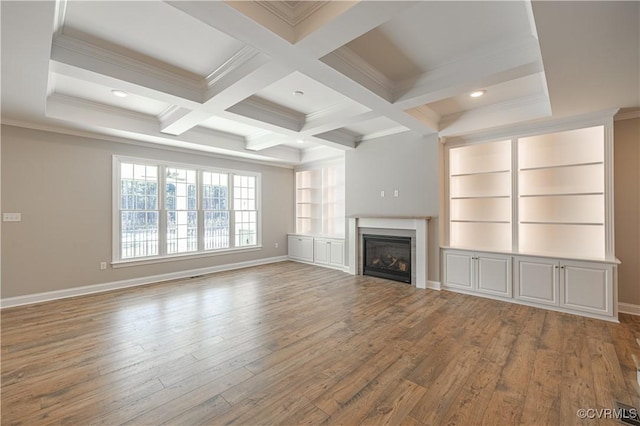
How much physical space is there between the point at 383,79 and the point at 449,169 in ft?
8.14

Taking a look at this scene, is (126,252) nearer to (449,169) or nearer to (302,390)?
(302,390)

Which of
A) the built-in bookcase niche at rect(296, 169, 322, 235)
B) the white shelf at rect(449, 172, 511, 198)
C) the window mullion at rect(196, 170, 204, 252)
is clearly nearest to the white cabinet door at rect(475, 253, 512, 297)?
the white shelf at rect(449, 172, 511, 198)

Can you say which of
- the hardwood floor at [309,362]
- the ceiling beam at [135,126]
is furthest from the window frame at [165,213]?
the hardwood floor at [309,362]

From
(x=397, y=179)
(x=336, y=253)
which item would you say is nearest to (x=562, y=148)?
(x=397, y=179)

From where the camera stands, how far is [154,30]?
2.40 metres

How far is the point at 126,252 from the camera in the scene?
5.04 metres

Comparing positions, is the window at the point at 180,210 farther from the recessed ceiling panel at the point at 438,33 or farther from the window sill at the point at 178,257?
the recessed ceiling panel at the point at 438,33

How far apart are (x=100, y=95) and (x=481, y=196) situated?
599 centimetres

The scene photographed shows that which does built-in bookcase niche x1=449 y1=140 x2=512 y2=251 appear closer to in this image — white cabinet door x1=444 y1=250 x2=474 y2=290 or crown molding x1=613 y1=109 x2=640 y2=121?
white cabinet door x1=444 y1=250 x2=474 y2=290

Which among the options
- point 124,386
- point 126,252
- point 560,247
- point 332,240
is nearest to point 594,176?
point 560,247

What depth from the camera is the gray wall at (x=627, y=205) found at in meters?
3.55

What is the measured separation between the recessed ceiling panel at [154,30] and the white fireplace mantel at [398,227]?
12.5 feet

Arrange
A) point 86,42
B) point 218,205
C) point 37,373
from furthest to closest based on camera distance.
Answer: point 218,205 → point 86,42 → point 37,373

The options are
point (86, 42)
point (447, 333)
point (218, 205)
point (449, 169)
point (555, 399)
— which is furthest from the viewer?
point (218, 205)
